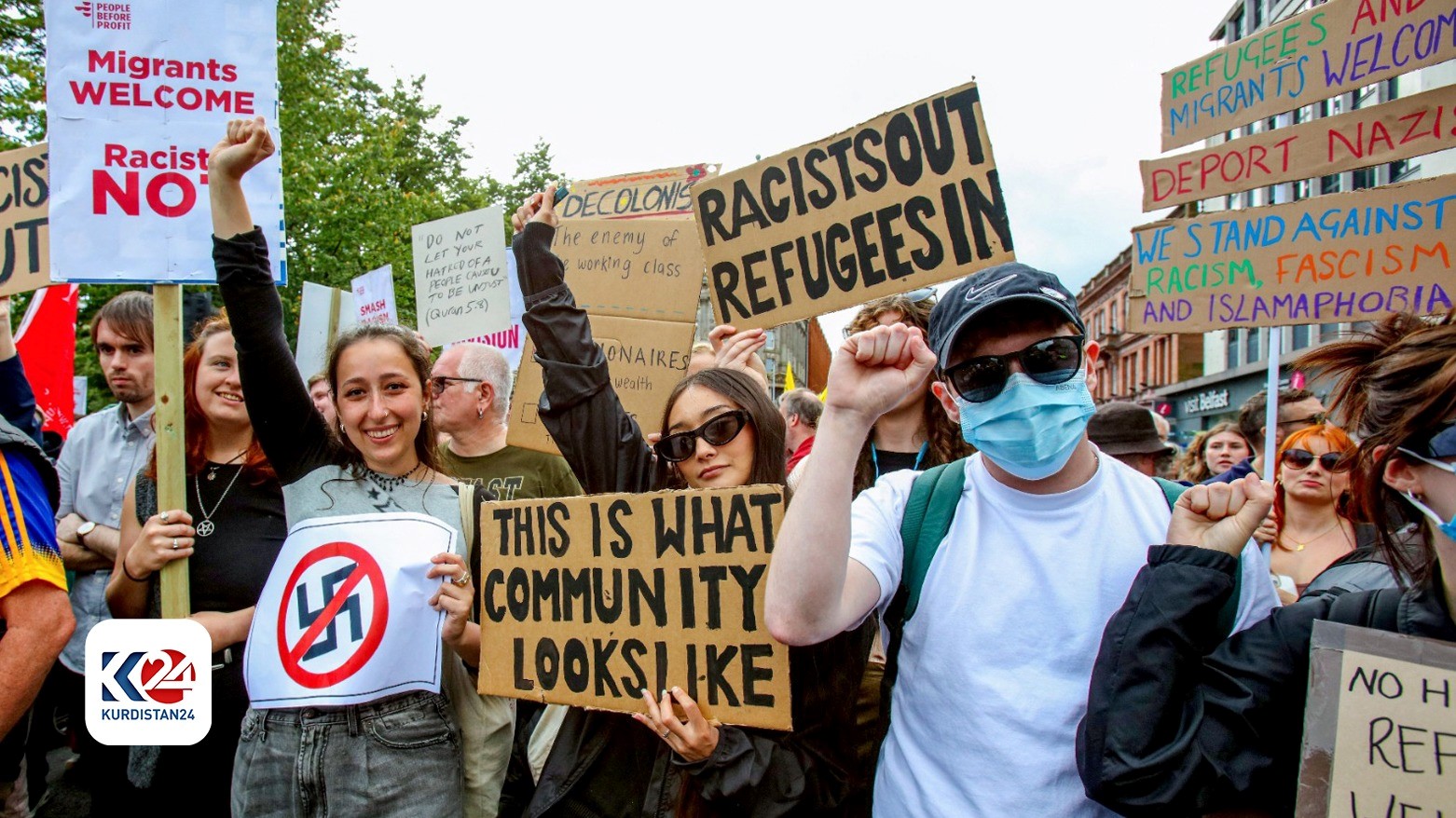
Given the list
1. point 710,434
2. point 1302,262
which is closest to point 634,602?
point 710,434

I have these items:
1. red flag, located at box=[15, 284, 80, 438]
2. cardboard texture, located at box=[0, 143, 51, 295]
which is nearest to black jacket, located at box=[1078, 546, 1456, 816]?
cardboard texture, located at box=[0, 143, 51, 295]

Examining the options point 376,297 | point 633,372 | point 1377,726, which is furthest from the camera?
point 376,297

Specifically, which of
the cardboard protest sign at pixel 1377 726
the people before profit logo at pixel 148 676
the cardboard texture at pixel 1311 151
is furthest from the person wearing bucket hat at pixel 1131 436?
the people before profit logo at pixel 148 676

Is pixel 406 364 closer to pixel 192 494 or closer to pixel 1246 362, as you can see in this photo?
pixel 192 494

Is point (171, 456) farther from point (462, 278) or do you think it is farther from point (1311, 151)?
point (1311, 151)

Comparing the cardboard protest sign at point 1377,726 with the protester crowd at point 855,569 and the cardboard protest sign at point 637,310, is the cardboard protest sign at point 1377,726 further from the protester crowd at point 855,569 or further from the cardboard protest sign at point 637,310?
the cardboard protest sign at point 637,310

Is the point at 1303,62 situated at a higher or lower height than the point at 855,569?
higher

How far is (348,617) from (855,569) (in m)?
1.36

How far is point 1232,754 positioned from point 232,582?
2.58 meters

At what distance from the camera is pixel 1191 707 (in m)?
1.50

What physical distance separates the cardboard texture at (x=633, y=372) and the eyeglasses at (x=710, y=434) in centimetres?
117

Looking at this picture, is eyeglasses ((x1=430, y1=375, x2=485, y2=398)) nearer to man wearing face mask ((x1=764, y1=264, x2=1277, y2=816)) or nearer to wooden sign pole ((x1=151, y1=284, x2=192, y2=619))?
wooden sign pole ((x1=151, y1=284, x2=192, y2=619))

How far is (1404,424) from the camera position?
1396mm

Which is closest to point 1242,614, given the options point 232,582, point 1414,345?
point 1414,345
